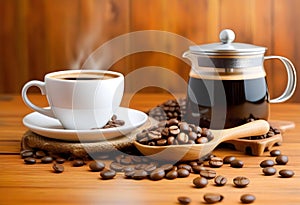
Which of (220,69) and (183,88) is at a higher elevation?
(220,69)

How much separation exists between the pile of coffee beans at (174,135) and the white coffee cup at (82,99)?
93mm

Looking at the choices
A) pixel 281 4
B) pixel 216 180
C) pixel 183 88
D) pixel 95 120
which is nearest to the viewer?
pixel 216 180

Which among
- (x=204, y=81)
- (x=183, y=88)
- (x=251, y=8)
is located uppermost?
(x=251, y=8)

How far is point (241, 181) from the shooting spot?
0.89m

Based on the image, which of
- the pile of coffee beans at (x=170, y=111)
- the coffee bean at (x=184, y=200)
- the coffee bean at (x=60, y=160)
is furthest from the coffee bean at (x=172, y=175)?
the pile of coffee beans at (x=170, y=111)

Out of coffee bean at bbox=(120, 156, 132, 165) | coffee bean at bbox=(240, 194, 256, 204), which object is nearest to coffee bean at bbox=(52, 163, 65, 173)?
coffee bean at bbox=(120, 156, 132, 165)

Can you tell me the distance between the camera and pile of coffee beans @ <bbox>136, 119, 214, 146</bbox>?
1.00m

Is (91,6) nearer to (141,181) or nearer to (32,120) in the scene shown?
(32,120)

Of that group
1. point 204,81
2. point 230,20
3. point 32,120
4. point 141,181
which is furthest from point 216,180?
point 230,20

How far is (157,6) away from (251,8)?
31cm

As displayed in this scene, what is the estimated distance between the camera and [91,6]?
1.87 meters

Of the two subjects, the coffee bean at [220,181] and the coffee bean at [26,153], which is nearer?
the coffee bean at [220,181]

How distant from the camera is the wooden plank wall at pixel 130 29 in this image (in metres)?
1.83

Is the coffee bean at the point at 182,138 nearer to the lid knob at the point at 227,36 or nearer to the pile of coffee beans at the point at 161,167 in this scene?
the pile of coffee beans at the point at 161,167
